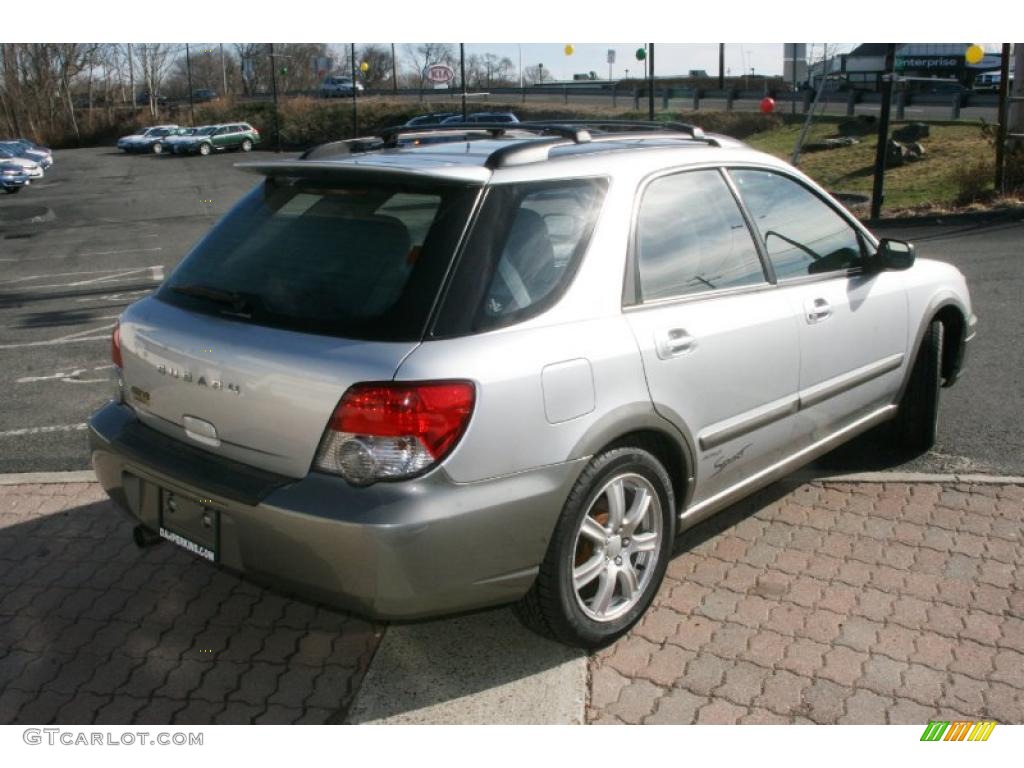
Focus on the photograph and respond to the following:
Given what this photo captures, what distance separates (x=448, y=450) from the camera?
290 cm

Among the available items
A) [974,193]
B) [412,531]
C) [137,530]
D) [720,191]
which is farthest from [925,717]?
[974,193]

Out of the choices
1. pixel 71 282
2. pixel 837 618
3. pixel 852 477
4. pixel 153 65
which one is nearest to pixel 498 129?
pixel 837 618

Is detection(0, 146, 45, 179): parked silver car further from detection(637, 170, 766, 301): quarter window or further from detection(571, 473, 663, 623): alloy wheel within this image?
detection(571, 473, 663, 623): alloy wheel

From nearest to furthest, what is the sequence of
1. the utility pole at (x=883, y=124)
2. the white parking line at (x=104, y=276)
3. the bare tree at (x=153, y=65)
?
the white parking line at (x=104, y=276)
the utility pole at (x=883, y=124)
the bare tree at (x=153, y=65)

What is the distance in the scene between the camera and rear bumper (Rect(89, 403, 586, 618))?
2854 mm

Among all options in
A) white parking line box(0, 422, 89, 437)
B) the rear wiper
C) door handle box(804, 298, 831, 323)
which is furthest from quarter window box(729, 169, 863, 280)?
white parking line box(0, 422, 89, 437)

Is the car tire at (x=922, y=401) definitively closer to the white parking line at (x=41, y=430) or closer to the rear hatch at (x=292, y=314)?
the rear hatch at (x=292, y=314)

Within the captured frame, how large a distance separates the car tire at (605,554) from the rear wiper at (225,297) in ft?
3.93

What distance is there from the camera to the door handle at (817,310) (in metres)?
4.22

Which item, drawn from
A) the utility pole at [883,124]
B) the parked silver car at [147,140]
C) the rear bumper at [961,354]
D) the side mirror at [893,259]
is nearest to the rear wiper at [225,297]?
the side mirror at [893,259]

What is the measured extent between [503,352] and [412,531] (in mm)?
593

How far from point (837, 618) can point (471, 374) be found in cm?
177

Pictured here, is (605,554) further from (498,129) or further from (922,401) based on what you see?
(922,401)

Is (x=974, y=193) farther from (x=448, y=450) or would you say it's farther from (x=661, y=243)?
(x=448, y=450)
